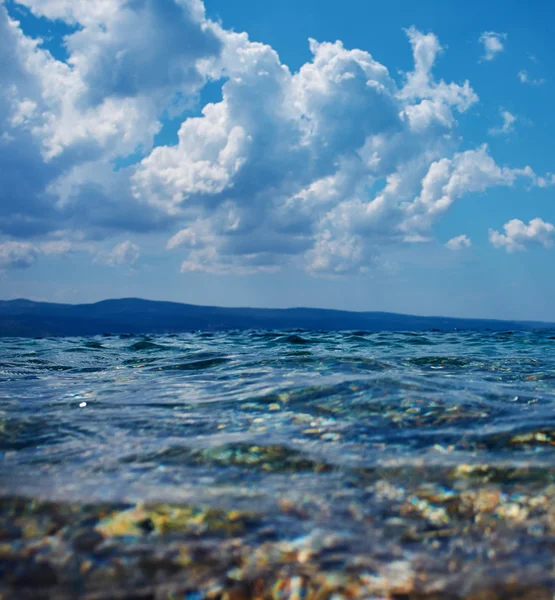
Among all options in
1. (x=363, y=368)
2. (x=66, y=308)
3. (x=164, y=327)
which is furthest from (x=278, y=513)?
(x=66, y=308)

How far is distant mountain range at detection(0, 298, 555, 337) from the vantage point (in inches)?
3506

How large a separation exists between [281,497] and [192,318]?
10946 centimetres

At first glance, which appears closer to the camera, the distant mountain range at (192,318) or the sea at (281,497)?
the sea at (281,497)

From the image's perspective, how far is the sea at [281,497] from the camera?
2.06 m

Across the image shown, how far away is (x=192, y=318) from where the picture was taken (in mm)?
110375

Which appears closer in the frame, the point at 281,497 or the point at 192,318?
the point at 281,497

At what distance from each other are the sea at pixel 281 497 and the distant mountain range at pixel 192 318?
71.1 metres

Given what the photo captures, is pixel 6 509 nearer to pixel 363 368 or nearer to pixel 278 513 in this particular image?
pixel 278 513

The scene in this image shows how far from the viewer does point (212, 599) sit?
1962mm

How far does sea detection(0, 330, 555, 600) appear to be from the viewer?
206 centimetres

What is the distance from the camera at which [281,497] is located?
2.88m

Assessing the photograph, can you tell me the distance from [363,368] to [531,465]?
5301 mm

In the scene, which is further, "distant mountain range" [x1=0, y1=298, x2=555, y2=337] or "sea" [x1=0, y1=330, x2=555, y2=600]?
"distant mountain range" [x1=0, y1=298, x2=555, y2=337]

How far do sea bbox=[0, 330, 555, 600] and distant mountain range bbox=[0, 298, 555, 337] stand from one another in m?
71.1
